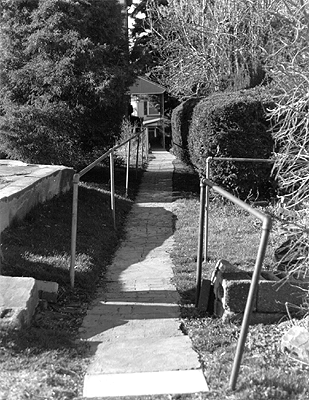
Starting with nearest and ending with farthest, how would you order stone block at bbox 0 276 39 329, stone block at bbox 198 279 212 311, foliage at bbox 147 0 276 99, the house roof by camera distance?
stone block at bbox 0 276 39 329
stone block at bbox 198 279 212 311
foliage at bbox 147 0 276 99
the house roof

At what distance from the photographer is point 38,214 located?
8930 mm

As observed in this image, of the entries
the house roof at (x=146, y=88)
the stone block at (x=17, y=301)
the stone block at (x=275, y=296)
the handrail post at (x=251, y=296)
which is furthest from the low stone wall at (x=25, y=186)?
the house roof at (x=146, y=88)

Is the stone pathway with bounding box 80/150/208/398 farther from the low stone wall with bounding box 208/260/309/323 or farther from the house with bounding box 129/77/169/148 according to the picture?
the house with bounding box 129/77/169/148

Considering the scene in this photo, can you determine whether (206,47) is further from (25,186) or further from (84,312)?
(84,312)

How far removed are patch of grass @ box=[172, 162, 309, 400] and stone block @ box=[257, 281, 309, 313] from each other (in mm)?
165

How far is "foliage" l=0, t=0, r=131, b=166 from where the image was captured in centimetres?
1298

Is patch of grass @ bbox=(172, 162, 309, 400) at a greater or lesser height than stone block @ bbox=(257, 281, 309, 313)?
lesser

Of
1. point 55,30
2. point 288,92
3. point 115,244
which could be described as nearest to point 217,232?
point 115,244

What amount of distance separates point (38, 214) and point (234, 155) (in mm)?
4246

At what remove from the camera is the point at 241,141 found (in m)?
11.4

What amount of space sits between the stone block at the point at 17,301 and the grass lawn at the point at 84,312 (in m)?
0.11

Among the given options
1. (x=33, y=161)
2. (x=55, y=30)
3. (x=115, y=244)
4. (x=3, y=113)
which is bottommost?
(x=115, y=244)

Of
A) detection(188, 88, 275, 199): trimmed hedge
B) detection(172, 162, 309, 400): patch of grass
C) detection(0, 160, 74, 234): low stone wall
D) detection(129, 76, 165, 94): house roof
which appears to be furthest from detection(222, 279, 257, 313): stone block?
detection(129, 76, 165, 94): house roof

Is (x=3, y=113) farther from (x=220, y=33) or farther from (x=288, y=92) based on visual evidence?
(x=288, y=92)
